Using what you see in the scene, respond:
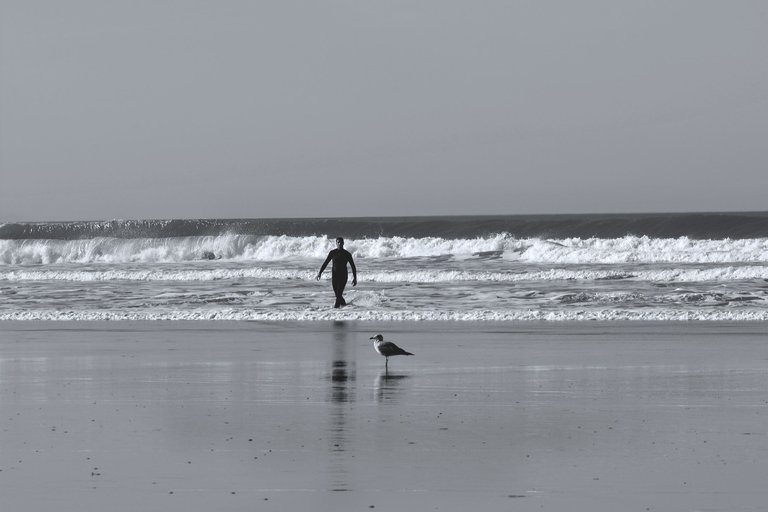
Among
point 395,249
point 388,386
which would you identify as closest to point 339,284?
point 388,386

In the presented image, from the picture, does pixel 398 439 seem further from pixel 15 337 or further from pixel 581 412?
pixel 15 337

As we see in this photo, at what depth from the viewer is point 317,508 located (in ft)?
19.3

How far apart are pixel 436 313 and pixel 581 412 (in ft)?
37.2

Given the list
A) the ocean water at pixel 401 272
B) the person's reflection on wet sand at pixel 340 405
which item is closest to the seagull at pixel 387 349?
the person's reflection on wet sand at pixel 340 405

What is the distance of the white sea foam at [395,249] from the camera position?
42.8 m

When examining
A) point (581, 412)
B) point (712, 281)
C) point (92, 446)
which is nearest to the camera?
point (92, 446)

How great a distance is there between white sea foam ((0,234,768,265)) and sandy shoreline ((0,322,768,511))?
28.1 metres

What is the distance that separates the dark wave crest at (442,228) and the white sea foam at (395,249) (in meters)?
4.59

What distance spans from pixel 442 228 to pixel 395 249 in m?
12.7

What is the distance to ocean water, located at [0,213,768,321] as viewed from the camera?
844 inches

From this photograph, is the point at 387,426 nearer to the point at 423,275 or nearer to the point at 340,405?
the point at 340,405

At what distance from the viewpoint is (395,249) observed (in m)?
48.9

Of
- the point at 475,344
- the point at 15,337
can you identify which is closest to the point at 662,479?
the point at 475,344

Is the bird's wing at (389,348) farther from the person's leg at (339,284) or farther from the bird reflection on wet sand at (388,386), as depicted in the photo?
the person's leg at (339,284)
